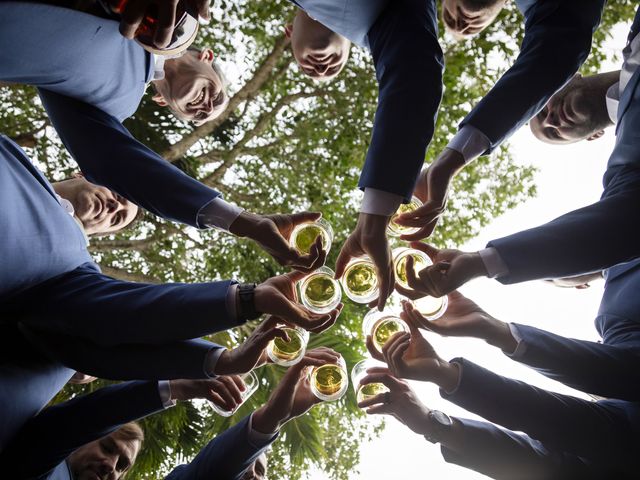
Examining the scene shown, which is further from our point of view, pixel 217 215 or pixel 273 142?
pixel 273 142

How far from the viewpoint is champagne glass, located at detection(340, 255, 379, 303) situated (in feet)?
7.29

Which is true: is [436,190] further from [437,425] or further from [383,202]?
[437,425]

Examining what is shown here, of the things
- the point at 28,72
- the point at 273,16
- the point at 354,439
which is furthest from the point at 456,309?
the point at 354,439

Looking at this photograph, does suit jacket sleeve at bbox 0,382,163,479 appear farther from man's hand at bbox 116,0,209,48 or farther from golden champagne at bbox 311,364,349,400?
man's hand at bbox 116,0,209,48

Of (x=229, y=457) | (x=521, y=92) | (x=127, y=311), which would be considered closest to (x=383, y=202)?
(x=521, y=92)

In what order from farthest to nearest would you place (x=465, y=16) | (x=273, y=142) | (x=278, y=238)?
(x=273, y=142)
(x=465, y=16)
(x=278, y=238)

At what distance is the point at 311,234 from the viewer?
7.31ft

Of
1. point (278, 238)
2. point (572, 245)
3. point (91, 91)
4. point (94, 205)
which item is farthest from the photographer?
point (94, 205)

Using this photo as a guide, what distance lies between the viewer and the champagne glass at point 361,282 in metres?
2.22

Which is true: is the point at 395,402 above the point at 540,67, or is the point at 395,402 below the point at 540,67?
below

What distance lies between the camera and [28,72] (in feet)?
6.54

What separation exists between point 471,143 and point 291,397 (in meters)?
1.50

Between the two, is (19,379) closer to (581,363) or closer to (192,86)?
(192,86)

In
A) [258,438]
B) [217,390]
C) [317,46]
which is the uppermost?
[317,46]
